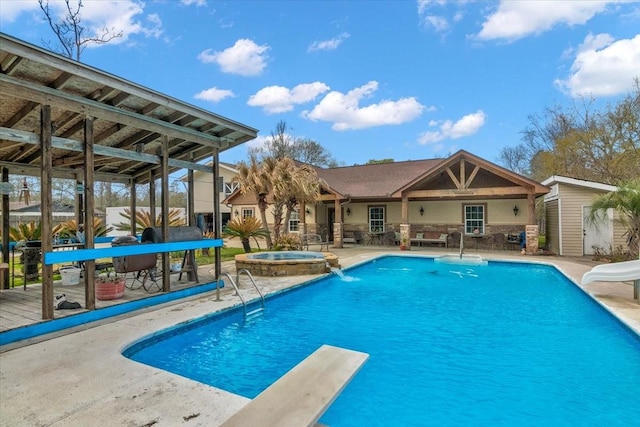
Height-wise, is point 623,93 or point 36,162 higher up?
point 623,93

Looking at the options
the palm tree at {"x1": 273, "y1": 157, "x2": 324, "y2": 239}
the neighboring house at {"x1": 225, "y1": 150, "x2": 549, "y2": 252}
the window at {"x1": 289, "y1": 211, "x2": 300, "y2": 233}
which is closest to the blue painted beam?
the palm tree at {"x1": 273, "y1": 157, "x2": 324, "y2": 239}

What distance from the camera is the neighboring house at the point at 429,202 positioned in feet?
50.4

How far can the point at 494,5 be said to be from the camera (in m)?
13.9

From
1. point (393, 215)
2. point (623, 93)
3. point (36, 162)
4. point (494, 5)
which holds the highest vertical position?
point (494, 5)

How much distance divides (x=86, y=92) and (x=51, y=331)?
138 inches

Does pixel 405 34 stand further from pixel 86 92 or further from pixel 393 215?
pixel 86 92

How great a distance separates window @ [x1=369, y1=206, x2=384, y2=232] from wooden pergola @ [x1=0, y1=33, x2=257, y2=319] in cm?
1273

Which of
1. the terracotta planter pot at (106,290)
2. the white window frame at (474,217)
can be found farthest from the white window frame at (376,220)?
the terracotta planter pot at (106,290)

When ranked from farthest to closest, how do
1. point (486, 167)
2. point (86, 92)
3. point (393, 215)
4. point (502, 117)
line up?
point (502, 117)
point (393, 215)
point (486, 167)
point (86, 92)

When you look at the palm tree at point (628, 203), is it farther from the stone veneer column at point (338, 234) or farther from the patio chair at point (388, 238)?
the stone veneer column at point (338, 234)

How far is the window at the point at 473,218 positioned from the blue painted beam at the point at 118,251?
14068 mm

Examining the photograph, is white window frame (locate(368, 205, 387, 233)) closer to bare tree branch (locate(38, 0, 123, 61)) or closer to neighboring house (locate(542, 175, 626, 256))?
neighboring house (locate(542, 175, 626, 256))

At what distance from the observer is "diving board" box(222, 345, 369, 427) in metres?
2.20

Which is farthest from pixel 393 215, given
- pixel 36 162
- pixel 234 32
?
pixel 36 162
